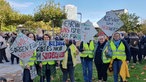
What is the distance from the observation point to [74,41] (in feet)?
37.6

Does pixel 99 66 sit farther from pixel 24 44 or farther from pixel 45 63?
pixel 24 44

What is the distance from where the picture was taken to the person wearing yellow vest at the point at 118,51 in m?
10.7

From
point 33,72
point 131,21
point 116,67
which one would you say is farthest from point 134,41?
point 131,21

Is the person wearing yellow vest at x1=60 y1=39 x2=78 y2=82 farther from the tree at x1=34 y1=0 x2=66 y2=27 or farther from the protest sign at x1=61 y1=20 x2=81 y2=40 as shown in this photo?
the tree at x1=34 y1=0 x2=66 y2=27

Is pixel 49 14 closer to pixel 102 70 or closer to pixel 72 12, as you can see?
pixel 72 12

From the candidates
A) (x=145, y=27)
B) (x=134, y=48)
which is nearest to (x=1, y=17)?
(x=145, y=27)

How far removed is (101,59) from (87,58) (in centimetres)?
49

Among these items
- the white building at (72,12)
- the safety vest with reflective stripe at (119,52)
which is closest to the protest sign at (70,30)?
the safety vest with reflective stripe at (119,52)

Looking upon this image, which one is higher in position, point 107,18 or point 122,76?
point 107,18

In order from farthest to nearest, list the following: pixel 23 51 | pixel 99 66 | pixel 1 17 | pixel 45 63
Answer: pixel 1 17
pixel 99 66
pixel 45 63
pixel 23 51

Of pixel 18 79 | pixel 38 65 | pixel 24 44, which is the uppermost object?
pixel 24 44

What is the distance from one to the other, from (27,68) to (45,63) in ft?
2.62

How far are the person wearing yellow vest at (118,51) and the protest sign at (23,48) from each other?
264 centimetres

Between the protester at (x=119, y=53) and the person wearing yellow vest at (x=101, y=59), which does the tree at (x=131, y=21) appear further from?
the protester at (x=119, y=53)
